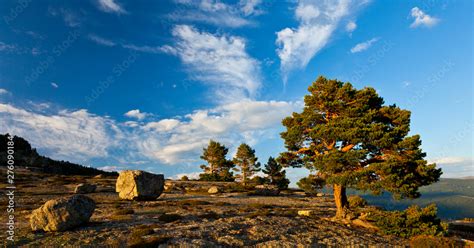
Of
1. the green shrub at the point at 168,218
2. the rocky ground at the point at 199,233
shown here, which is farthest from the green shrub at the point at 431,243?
the green shrub at the point at 168,218

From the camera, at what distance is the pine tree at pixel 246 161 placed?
254ft

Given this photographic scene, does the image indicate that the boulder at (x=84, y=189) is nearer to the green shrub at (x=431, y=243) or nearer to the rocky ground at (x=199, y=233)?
the rocky ground at (x=199, y=233)

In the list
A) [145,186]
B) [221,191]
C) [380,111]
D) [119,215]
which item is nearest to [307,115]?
[380,111]

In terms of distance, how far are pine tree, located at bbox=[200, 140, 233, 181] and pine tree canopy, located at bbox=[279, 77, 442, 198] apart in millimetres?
55861

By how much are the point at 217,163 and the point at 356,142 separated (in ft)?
210

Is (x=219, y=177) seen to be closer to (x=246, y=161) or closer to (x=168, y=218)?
(x=246, y=161)

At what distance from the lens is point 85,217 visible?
1970 cm

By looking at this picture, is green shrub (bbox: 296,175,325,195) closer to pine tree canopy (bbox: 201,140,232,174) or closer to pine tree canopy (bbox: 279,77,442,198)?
pine tree canopy (bbox: 279,77,442,198)

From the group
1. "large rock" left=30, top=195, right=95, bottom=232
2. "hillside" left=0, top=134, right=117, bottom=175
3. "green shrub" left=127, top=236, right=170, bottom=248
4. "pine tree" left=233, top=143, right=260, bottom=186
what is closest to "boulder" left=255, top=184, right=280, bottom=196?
"pine tree" left=233, top=143, right=260, bottom=186

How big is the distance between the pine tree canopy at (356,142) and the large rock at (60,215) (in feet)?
62.6

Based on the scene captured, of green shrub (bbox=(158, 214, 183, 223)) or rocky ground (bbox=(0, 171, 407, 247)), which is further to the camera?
green shrub (bbox=(158, 214, 183, 223))

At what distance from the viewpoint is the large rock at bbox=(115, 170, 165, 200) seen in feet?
118

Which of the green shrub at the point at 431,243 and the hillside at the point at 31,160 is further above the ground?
the hillside at the point at 31,160

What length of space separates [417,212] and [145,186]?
97.6 ft
